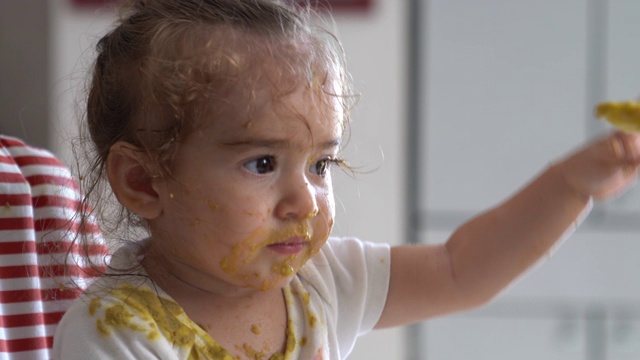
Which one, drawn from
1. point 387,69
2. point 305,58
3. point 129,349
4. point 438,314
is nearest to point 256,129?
point 305,58

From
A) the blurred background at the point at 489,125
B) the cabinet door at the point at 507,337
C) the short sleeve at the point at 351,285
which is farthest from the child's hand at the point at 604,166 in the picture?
the cabinet door at the point at 507,337

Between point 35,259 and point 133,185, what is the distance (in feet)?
0.69

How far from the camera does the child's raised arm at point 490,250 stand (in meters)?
0.83

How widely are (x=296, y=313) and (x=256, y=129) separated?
193 mm

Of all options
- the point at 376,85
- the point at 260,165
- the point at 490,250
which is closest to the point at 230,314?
the point at 260,165

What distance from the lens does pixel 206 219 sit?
0.75m

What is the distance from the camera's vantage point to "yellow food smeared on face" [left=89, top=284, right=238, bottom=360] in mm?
732

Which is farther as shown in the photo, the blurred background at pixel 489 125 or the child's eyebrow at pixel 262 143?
the blurred background at pixel 489 125

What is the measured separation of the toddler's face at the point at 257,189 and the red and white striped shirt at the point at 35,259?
7.9 inches

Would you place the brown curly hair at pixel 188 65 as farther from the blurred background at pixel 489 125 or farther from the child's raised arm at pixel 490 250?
the blurred background at pixel 489 125

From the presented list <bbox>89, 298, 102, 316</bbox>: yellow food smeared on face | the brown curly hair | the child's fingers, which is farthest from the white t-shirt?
the child's fingers

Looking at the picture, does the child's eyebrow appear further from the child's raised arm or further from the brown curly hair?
the child's raised arm

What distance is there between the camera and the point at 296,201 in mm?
748

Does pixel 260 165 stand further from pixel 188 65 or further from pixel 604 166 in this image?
pixel 604 166
